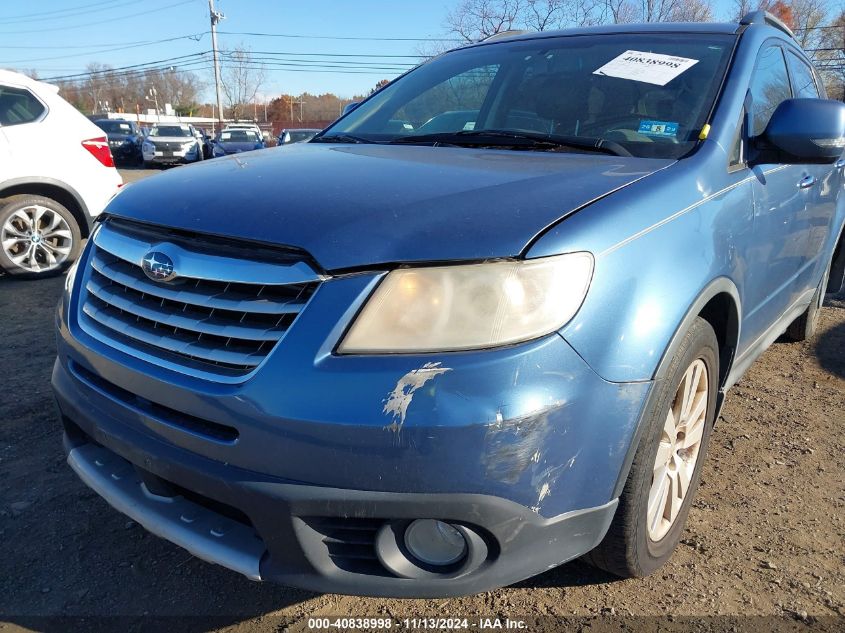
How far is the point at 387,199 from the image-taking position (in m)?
1.75

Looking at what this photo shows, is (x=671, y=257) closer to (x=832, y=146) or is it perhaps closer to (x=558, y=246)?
(x=558, y=246)

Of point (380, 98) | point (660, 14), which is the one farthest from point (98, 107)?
point (380, 98)

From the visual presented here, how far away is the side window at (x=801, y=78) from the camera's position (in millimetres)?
3332

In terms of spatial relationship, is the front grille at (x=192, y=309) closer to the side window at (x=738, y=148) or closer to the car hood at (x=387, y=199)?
the car hood at (x=387, y=199)

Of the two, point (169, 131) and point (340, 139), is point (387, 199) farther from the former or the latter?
point (169, 131)

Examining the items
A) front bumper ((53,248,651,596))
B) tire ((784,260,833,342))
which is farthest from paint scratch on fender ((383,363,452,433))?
tire ((784,260,833,342))

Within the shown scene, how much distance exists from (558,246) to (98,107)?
95.5m

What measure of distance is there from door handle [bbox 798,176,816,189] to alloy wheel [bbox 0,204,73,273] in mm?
5713

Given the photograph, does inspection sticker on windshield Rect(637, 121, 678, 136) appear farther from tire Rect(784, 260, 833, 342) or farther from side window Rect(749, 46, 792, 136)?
tire Rect(784, 260, 833, 342)

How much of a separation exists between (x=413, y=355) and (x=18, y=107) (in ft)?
18.9

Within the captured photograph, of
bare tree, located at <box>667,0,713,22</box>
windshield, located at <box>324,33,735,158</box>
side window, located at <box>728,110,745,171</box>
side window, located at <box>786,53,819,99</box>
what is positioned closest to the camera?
side window, located at <box>728,110,745,171</box>

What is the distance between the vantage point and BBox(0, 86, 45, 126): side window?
219 inches

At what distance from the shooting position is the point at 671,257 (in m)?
1.76

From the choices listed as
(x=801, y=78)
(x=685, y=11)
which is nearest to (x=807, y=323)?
(x=801, y=78)
